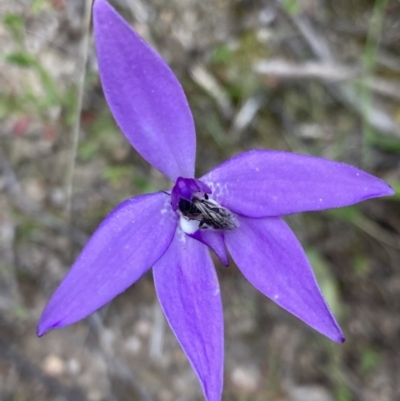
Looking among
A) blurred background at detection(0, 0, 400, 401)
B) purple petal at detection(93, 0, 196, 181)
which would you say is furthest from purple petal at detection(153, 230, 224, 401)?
blurred background at detection(0, 0, 400, 401)

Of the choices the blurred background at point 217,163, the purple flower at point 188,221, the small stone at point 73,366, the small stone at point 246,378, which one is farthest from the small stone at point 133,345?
the purple flower at point 188,221

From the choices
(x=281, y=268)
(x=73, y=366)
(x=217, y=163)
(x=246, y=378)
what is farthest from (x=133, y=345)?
(x=281, y=268)

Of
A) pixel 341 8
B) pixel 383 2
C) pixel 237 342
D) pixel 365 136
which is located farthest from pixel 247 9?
pixel 237 342

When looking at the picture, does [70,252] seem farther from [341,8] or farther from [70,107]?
[341,8]

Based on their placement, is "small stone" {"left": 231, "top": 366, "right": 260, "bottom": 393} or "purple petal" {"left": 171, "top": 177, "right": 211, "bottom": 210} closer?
"purple petal" {"left": 171, "top": 177, "right": 211, "bottom": 210}

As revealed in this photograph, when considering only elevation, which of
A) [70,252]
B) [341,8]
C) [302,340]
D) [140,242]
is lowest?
[302,340]

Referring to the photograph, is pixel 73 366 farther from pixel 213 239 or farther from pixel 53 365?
pixel 213 239

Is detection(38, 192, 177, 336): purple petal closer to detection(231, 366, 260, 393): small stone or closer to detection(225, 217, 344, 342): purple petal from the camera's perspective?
detection(225, 217, 344, 342): purple petal
